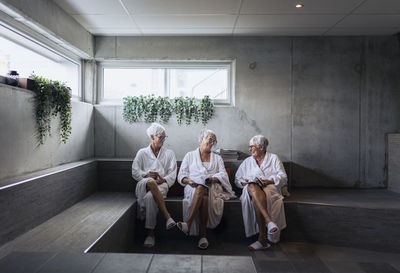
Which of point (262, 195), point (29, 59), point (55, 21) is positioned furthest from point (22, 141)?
point (262, 195)

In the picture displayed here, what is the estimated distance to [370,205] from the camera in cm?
353

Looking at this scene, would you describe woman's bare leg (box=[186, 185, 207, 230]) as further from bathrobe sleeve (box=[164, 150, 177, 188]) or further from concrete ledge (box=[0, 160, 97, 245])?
concrete ledge (box=[0, 160, 97, 245])

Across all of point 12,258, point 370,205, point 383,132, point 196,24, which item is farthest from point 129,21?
point 383,132

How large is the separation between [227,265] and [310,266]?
1.46m

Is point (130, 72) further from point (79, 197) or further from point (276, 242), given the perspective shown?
point (276, 242)

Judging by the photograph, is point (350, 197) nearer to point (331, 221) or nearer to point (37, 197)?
point (331, 221)

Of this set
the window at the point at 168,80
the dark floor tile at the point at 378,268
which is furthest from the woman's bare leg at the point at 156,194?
the dark floor tile at the point at 378,268

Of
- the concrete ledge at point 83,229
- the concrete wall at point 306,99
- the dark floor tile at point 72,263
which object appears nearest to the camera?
the dark floor tile at point 72,263

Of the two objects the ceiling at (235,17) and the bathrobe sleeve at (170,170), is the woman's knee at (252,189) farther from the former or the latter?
the ceiling at (235,17)

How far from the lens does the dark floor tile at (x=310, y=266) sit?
2742 millimetres

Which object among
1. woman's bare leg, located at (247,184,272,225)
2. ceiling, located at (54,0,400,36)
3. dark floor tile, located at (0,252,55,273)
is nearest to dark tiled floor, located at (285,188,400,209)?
woman's bare leg, located at (247,184,272,225)

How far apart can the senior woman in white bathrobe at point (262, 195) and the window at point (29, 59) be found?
2.71 metres

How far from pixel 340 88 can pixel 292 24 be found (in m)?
1.34

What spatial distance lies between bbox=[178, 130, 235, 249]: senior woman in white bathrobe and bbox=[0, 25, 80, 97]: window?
2.09 m
